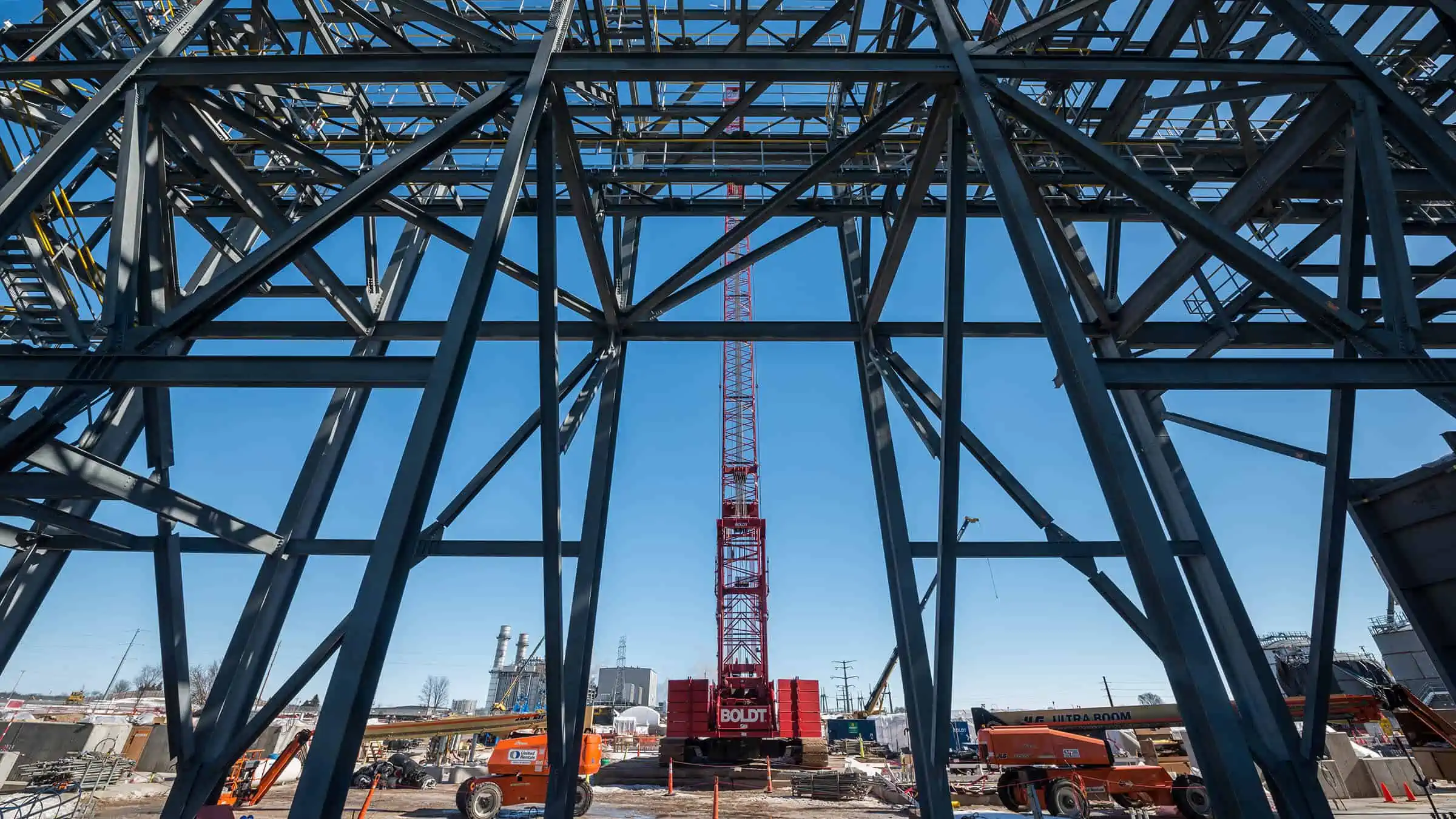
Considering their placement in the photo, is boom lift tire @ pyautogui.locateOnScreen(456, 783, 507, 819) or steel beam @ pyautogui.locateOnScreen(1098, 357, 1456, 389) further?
boom lift tire @ pyautogui.locateOnScreen(456, 783, 507, 819)

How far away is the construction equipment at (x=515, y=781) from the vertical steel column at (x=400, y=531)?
1339 cm

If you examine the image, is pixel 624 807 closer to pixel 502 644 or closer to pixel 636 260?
pixel 636 260

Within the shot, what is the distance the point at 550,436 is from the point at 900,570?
4.46 meters

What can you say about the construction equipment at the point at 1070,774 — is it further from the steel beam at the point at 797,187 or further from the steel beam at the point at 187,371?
the steel beam at the point at 187,371

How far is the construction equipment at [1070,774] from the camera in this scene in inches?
602

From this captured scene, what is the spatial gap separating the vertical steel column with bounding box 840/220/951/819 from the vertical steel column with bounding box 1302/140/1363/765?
326 centimetres

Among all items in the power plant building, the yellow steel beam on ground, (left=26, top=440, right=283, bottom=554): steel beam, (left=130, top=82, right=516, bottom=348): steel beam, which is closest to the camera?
(left=26, top=440, right=283, bottom=554): steel beam

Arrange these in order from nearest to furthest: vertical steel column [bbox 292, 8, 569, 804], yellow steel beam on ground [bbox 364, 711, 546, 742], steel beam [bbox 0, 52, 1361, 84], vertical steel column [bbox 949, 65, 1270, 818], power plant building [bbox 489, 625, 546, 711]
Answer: vertical steel column [bbox 292, 8, 569, 804], vertical steel column [bbox 949, 65, 1270, 818], steel beam [bbox 0, 52, 1361, 84], yellow steel beam on ground [bbox 364, 711, 546, 742], power plant building [bbox 489, 625, 546, 711]

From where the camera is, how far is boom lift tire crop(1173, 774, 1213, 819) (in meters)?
14.7

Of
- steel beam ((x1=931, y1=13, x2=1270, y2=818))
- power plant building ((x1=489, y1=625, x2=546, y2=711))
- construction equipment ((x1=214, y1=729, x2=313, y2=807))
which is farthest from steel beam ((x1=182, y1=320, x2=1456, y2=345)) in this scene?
power plant building ((x1=489, y1=625, x2=546, y2=711))

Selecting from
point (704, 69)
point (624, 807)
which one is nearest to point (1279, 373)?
point (704, 69)

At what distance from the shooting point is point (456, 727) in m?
20.9

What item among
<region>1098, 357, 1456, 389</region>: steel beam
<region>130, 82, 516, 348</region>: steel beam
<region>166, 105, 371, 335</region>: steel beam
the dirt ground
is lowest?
the dirt ground

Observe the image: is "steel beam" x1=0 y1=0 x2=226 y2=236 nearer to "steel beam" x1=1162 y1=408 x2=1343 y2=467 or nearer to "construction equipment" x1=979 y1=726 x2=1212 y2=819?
"steel beam" x1=1162 y1=408 x2=1343 y2=467
